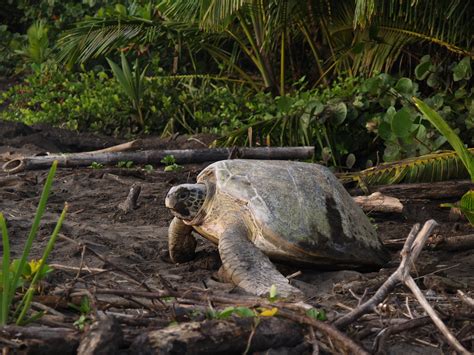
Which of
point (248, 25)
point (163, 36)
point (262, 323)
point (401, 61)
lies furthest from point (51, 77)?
point (262, 323)

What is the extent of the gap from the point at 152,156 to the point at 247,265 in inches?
119

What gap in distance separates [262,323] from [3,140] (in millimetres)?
5709

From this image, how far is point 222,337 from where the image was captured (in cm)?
230

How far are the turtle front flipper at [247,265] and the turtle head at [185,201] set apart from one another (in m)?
0.25

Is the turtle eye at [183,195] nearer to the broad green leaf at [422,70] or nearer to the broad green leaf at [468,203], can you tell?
the broad green leaf at [468,203]

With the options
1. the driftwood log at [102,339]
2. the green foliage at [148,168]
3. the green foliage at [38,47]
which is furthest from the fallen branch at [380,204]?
the green foliage at [38,47]

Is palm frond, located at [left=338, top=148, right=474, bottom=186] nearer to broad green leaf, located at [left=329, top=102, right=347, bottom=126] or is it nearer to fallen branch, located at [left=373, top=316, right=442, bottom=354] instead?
broad green leaf, located at [left=329, top=102, right=347, bottom=126]

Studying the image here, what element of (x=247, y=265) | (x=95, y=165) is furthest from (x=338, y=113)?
(x=247, y=265)

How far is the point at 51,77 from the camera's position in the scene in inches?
399

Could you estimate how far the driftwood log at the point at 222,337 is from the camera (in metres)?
2.24

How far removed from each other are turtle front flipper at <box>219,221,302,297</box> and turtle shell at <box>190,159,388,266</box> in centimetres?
10

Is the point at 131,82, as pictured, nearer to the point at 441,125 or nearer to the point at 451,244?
the point at 451,244

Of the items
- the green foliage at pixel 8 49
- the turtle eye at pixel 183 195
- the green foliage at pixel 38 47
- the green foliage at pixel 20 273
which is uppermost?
the green foliage at pixel 20 273

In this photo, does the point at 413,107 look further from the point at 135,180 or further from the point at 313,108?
the point at 135,180
